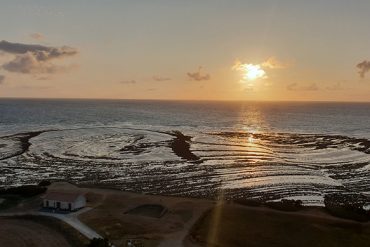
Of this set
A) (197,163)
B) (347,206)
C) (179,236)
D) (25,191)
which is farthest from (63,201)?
(197,163)

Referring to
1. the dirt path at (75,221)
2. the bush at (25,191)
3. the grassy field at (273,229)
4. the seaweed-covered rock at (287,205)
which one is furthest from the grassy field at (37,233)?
the seaweed-covered rock at (287,205)

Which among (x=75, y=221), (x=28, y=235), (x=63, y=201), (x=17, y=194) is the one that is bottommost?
(x=28, y=235)

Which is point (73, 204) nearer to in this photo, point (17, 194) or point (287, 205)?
Answer: point (17, 194)

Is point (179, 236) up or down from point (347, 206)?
down

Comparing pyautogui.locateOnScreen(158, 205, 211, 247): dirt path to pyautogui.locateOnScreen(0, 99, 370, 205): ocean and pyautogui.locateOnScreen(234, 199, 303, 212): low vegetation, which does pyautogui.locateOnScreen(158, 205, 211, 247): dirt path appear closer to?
pyautogui.locateOnScreen(234, 199, 303, 212): low vegetation

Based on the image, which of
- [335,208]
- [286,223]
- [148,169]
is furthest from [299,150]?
[286,223]

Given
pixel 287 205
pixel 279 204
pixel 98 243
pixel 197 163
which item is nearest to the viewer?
pixel 98 243
